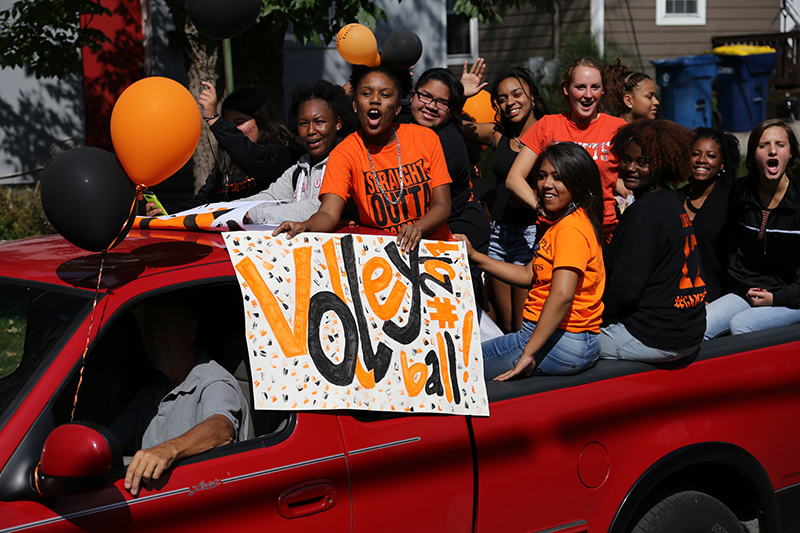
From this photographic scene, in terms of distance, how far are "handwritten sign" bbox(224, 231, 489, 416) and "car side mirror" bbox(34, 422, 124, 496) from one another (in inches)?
22.1

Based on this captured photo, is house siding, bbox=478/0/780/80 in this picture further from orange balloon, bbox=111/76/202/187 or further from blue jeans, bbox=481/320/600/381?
orange balloon, bbox=111/76/202/187

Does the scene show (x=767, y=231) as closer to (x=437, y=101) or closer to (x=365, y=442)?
(x=437, y=101)

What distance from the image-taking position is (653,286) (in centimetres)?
341

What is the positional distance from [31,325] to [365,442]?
112 cm

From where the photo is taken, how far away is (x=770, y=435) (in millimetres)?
3445

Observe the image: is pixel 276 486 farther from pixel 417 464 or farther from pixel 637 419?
pixel 637 419

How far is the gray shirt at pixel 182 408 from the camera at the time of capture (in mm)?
2756

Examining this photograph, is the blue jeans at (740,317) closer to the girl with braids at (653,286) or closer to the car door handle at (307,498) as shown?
the girl with braids at (653,286)

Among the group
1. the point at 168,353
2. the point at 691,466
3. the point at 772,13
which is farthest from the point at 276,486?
the point at 772,13

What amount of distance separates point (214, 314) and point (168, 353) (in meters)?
0.28

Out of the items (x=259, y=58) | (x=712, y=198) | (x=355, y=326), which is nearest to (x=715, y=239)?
(x=712, y=198)

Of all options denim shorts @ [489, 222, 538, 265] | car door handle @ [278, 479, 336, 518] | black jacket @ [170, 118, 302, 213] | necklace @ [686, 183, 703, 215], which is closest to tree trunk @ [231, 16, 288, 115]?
black jacket @ [170, 118, 302, 213]

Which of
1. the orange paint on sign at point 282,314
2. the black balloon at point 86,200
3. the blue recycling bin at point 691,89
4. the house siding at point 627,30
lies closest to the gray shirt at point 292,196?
the orange paint on sign at point 282,314

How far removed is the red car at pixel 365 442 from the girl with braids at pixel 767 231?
64 cm
